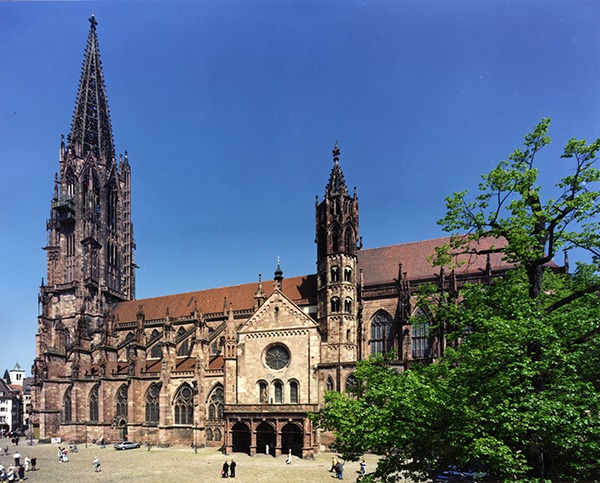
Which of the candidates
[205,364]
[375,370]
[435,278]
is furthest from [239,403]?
[375,370]

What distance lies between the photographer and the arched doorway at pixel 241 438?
39312 millimetres

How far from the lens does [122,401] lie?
1901 inches

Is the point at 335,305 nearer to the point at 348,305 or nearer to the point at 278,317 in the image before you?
the point at 348,305

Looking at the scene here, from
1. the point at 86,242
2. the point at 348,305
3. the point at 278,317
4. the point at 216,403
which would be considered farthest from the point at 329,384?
the point at 86,242

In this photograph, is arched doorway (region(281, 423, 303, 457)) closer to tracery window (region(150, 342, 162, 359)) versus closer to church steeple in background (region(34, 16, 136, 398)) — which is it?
tracery window (region(150, 342, 162, 359))

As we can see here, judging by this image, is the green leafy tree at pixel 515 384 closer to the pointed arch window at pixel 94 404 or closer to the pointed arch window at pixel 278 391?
the pointed arch window at pixel 278 391

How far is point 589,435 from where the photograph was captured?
10.5 m

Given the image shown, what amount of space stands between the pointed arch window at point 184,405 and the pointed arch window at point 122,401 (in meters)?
7.42

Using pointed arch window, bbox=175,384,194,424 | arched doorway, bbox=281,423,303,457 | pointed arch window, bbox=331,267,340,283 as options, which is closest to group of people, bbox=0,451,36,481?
pointed arch window, bbox=175,384,194,424

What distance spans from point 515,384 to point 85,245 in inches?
2332

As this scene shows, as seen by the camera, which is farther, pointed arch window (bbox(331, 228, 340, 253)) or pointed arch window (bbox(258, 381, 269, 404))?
pointed arch window (bbox(331, 228, 340, 253))

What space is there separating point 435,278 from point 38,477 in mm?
31345

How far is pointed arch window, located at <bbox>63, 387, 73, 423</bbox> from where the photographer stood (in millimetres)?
51906

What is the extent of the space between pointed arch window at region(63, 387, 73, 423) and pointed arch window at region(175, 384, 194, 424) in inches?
610
